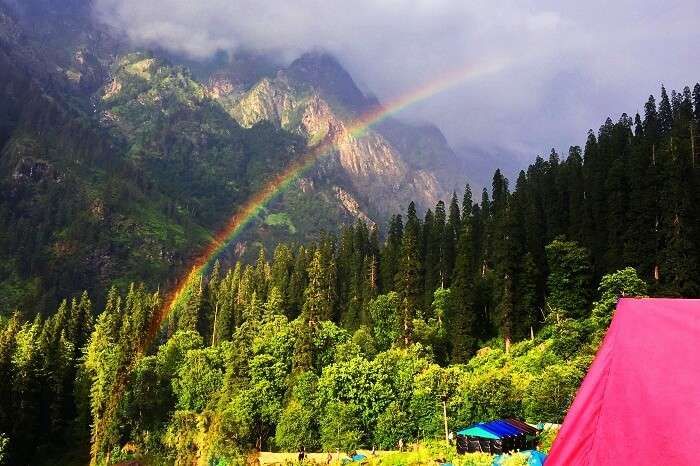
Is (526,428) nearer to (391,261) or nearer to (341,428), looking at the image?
(341,428)

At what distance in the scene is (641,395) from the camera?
6.05 m

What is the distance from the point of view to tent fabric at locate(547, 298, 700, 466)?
18.9 ft

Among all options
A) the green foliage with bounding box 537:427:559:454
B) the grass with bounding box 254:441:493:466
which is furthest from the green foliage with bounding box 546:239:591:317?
the grass with bounding box 254:441:493:466

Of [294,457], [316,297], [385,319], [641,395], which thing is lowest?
[294,457]

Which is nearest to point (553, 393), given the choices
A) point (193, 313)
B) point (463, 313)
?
point (463, 313)

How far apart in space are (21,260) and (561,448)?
20613 centimetres

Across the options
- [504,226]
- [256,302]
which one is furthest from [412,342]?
[256,302]

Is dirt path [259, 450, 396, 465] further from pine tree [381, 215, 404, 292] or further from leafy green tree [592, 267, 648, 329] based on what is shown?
pine tree [381, 215, 404, 292]

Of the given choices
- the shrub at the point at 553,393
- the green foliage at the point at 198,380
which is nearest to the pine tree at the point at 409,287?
the green foliage at the point at 198,380

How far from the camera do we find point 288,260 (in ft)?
402

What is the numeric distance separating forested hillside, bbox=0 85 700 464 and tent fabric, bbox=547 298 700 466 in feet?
119

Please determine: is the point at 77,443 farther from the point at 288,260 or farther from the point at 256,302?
the point at 288,260

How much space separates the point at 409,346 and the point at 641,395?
216 ft

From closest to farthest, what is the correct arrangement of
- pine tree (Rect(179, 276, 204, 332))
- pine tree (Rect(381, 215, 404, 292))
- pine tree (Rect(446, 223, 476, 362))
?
pine tree (Rect(446, 223, 476, 362)) < pine tree (Rect(381, 215, 404, 292)) < pine tree (Rect(179, 276, 204, 332))
